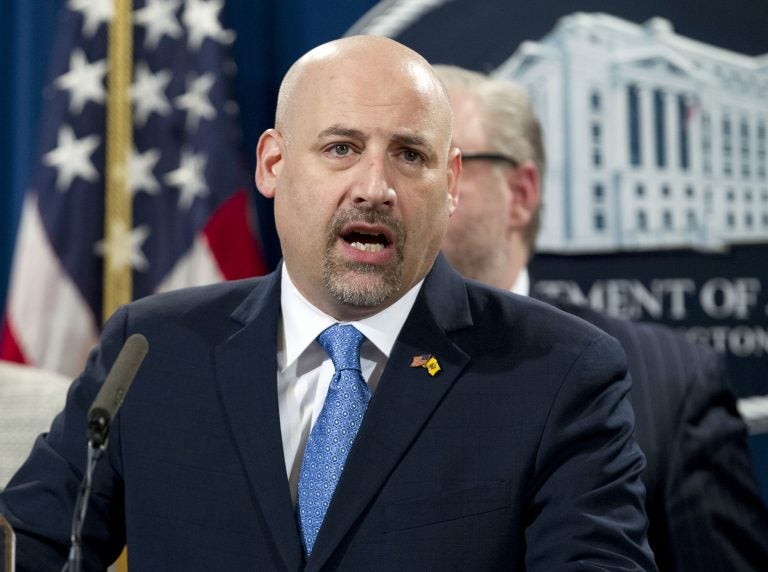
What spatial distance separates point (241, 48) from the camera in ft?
12.3

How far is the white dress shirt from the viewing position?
1.76 meters

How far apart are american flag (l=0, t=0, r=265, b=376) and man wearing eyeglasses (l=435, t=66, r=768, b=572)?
814mm

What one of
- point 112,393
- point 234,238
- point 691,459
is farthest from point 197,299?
point 234,238

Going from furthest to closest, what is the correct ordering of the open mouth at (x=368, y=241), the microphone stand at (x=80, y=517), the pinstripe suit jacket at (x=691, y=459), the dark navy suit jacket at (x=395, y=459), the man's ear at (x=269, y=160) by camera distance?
the pinstripe suit jacket at (x=691, y=459)
the man's ear at (x=269, y=160)
the open mouth at (x=368, y=241)
the dark navy suit jacket at (x=395, y=459)
the microphone stand at (x=80, y=517)

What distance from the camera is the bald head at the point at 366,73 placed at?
→ 1684 mm

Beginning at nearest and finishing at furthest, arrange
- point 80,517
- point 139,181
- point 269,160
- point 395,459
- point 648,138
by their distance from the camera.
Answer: point 80,517, point 395,459, point 269,160, point 648,138, point 139,181

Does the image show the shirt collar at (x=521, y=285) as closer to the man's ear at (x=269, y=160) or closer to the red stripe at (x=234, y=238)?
the red stripe at (x=234, y=238)

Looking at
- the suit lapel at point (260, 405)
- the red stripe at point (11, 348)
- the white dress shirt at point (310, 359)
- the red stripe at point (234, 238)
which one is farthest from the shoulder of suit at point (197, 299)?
the red stripe at point (11, 348)

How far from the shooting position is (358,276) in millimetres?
1701

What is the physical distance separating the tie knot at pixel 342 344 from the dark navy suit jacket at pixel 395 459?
0.21ft

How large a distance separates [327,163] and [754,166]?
2.21 meters

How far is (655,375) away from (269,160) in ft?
4.54

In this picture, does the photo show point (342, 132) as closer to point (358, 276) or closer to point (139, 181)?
point (358, 276)

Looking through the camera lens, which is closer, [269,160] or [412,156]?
[412,156]
